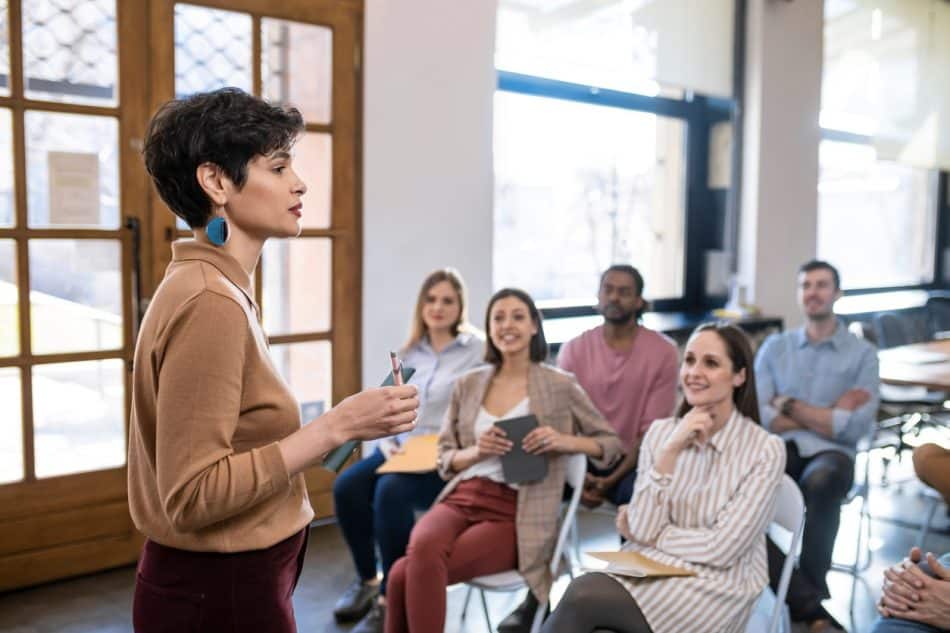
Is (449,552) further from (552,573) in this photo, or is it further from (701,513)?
(701,513)

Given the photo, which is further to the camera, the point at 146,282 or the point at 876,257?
the point at 876,257

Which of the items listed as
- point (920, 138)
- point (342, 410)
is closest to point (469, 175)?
point (342, 410)

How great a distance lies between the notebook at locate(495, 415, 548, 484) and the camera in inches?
111

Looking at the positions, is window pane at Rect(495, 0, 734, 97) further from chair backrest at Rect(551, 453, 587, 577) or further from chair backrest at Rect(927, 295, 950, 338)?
chair backrest at Rect(551, 453, 587, 577)

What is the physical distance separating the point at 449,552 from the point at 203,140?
5.74 feet

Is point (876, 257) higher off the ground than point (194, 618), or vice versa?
point (876, 257)

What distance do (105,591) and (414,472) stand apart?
1303 millimetres

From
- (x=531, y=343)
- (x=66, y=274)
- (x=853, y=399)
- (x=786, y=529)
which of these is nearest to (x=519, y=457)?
(x=531, y=343)

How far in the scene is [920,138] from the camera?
7.59 m

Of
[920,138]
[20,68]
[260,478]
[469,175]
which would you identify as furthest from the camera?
[920,138]

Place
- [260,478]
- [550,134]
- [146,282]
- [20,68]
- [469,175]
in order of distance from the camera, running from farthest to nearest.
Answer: [550,134] → [469,175] → [146,282] → [20,68] → [260,478]

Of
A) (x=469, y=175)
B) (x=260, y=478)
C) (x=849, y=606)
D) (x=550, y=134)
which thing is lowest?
(x=849, y=606)

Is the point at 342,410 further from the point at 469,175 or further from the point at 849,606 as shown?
the point at 469,175

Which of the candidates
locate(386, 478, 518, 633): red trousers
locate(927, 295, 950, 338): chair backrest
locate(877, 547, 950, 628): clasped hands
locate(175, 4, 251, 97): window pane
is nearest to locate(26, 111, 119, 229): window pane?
locate(175, 4, 251, 97): window pane
